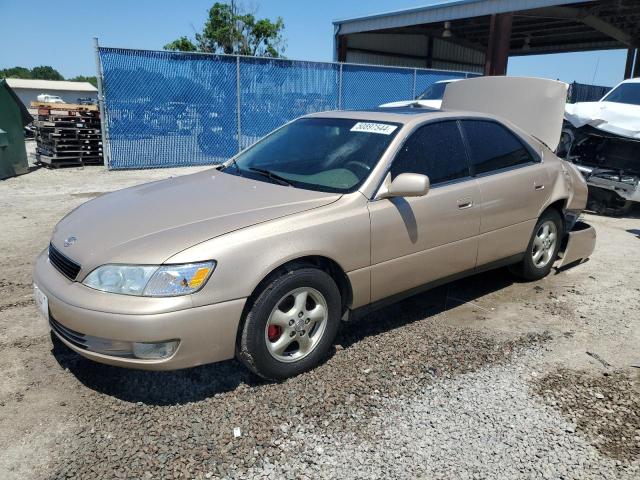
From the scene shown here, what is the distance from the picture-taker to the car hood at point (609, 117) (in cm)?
743

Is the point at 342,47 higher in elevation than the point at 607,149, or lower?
higher

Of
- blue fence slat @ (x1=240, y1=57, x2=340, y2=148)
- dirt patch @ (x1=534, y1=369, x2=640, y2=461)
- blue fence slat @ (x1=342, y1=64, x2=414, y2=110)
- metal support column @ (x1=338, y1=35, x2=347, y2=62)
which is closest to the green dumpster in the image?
blue fence slat @ (x1=240, y1=57, x2=340, y2=148)

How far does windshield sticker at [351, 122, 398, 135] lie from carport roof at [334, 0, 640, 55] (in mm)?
14723

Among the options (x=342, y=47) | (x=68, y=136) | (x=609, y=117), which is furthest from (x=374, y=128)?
(x=342, y=47)

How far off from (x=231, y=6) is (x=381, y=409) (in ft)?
114

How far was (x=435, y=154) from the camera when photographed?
150 inches

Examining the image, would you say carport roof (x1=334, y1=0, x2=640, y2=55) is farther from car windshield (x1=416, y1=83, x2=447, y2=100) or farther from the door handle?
the door handle

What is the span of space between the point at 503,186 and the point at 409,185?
1.33 meters

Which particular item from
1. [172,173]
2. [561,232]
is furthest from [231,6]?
[561,232]

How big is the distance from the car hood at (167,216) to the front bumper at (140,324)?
20 centimetres

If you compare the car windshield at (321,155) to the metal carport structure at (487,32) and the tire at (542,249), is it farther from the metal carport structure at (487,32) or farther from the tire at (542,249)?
the metal carport structure at (487,32)

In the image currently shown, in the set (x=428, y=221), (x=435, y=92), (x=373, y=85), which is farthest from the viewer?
(x=373, y=85)

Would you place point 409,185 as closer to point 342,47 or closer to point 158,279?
point 158,279

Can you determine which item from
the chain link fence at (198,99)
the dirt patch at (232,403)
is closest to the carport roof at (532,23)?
the chain link fence at (198,99)
